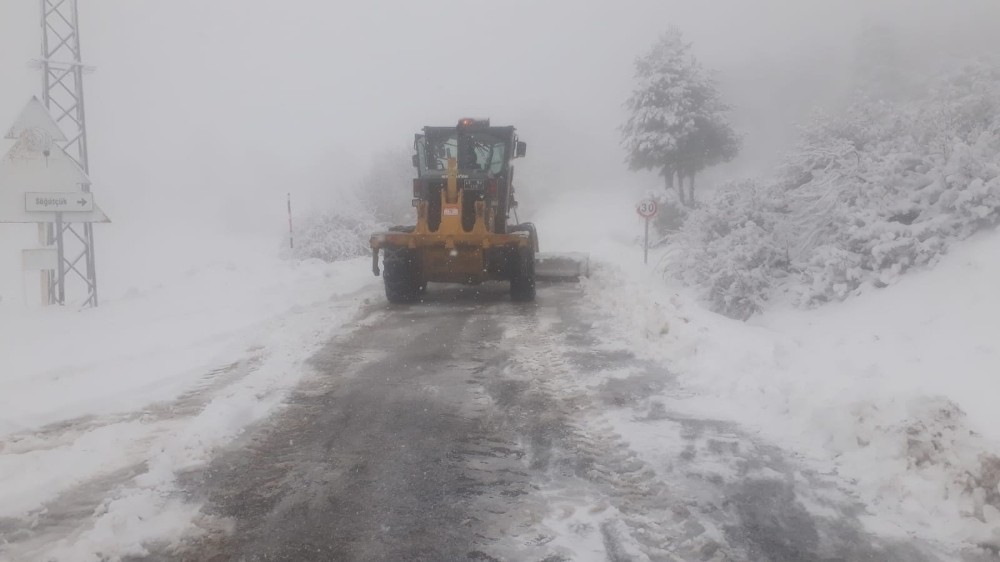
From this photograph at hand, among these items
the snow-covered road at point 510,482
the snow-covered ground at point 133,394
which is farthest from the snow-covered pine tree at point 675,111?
the snow-covered road at point 510,482

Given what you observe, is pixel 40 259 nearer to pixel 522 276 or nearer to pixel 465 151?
pixel 465 151

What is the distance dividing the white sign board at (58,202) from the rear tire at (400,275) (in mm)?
5723

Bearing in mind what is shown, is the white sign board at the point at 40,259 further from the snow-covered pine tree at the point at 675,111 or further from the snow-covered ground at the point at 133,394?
the snow-covered pine tree at the point at 675,111

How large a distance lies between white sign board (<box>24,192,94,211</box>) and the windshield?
6.00 m

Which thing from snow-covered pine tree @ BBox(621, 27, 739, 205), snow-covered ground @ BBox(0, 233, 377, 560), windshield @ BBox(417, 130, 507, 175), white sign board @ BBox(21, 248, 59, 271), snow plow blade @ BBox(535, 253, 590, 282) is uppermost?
snow-covered pine tree @ BBox(621, 27, 739, 205)

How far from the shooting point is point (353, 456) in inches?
170

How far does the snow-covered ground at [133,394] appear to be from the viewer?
11.6 ft

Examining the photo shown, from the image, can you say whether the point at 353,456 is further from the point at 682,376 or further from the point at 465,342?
the point at 465,342

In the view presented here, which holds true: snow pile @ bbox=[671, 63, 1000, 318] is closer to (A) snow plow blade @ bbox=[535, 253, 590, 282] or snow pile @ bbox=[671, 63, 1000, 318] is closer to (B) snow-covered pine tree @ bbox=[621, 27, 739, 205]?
(A) snow plow blade @ bbox=[535, 253, 590, 282]

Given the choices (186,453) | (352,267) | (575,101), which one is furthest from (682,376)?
(575,101)

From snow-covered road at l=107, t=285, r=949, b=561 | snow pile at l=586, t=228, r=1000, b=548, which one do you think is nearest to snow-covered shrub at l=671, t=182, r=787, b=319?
snow pile at l=586, t=228, r=1000, b=548

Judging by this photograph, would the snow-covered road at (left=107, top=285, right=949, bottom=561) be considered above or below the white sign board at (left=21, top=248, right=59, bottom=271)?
below

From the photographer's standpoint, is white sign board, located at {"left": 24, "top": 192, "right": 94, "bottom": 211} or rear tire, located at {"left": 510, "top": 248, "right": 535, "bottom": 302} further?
white sign board, located at {"left": 24, "top": 192, "right": 94, "bottom": 211}

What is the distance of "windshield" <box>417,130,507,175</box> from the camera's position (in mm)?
12281
